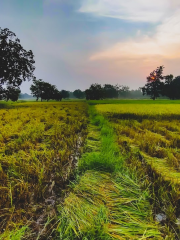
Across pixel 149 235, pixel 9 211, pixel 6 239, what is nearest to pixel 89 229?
pixel 149 235

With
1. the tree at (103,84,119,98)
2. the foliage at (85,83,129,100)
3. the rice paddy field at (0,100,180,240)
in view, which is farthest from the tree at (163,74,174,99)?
the rice paddy field at (0,100,180,240)

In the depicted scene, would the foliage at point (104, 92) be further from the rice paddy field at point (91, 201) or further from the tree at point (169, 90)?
the rice paddy field at point (91, 201)

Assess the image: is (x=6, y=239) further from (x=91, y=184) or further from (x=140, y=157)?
(x=140, y=157)

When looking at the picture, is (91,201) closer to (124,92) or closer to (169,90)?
(169,90)

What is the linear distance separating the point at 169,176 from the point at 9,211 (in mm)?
1989

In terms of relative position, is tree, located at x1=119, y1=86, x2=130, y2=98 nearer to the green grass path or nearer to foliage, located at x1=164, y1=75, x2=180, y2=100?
foliage, located at x1=164, y1=75, x2=180, y2=100

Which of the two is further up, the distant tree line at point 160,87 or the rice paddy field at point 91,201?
the distant tree line at point 160,87

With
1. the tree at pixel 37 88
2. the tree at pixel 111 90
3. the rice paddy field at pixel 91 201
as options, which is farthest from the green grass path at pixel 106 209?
the tree at pixel 111 90

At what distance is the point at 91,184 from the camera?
2051 mm

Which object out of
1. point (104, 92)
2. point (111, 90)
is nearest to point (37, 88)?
point (104, 92)

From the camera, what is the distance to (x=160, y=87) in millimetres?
86875

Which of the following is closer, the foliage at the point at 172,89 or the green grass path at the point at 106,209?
the green grass path at the point at 106,209

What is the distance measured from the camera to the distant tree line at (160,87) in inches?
3391

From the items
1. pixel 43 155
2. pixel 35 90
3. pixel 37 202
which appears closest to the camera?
pixel 37 202
